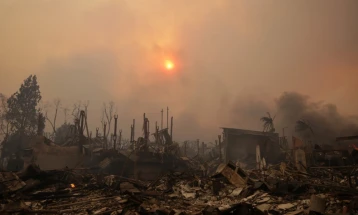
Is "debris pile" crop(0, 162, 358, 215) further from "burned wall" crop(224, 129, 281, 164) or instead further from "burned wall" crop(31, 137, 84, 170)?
"burned wall" crop(224, 129, 281, 164)

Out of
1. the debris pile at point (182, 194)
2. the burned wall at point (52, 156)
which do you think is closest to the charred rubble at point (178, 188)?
the debris pile at point (182, 194)

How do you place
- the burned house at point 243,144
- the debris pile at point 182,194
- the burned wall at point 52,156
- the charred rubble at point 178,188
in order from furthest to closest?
the burned house at point 243,144
the burned wall at point 52,156
the charred rubble at point 178,188
the debris pile at point 182,194

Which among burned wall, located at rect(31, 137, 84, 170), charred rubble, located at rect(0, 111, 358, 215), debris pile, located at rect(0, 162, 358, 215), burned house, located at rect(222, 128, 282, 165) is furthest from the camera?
burned house, located at rect(222, 128, 282, 165)

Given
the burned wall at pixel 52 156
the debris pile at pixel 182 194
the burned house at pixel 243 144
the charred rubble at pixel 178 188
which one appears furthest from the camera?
the burned house at pixel 243 144

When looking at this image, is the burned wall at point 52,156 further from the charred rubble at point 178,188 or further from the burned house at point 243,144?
the burned house at point 243,144

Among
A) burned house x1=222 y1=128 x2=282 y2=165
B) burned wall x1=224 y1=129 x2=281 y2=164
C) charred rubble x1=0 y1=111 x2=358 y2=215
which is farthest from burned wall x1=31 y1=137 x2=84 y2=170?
burned wall x1=224 y1=129 x2=281 y2=164

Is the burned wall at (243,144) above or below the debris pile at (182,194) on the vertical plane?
above

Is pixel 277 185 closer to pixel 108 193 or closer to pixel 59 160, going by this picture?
pixel 108 193

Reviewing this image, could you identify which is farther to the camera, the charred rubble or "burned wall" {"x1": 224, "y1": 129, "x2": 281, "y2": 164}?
"burned wall" {"x1": 224, "y1": 129, "x2": 281, "y2": 164}

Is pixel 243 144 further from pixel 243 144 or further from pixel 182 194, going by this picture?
pixel 182 194

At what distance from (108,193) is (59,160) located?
1594 cm

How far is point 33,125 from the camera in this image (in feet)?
170

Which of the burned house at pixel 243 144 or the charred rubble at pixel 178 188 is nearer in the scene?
the charred rubble at pixel 178 188

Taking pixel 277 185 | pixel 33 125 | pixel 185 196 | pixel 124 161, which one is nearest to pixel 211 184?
pixel 185 196
